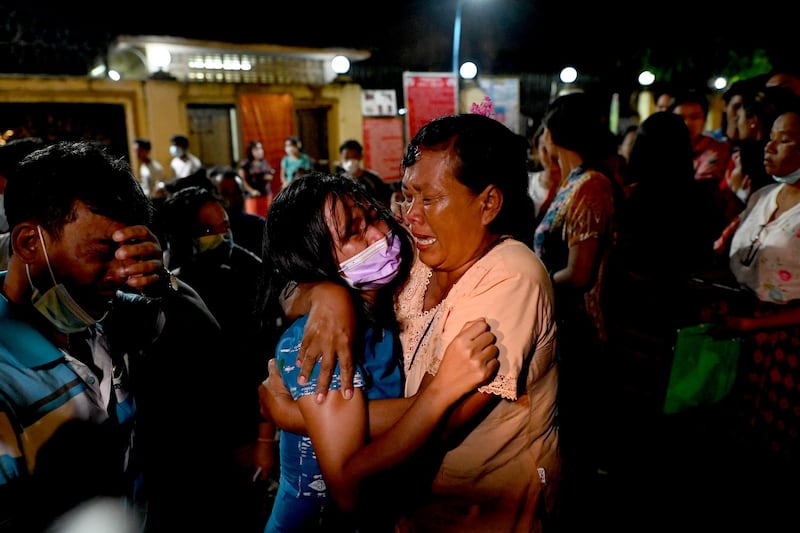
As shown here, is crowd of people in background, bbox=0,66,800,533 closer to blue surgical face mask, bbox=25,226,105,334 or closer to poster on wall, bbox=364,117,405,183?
blue surgical face mask, bbox=25,226,105,334

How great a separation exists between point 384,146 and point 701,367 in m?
10.8

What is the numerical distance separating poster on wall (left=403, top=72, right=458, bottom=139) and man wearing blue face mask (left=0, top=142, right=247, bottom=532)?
741 cm

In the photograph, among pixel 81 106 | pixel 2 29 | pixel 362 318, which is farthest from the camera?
pixel 81 106

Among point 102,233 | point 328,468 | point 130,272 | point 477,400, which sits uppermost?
point 102,233

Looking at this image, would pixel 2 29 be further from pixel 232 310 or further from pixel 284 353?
pixel 284 353

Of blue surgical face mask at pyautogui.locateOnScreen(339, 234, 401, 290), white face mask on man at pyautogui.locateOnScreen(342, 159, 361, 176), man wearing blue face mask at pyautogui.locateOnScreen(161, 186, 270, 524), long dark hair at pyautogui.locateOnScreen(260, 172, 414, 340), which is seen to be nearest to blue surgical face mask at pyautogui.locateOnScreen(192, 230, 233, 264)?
man wearing blue face mask at pyautogui.locateOnScreen(161, 186, 270, 524)

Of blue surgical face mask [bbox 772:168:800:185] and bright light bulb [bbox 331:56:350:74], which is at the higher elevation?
bright light bulb [bbox 331:56:350:74]

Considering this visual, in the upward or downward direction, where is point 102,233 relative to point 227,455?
upward

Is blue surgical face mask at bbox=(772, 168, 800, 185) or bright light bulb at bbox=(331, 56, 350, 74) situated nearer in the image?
blue surgical face mask at bbox=(772, 168, 800, 185)

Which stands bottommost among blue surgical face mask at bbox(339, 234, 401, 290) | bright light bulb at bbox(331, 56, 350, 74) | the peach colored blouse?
the peach colored blouse

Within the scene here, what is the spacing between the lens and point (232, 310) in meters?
4.05

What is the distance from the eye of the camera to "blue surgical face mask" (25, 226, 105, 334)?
177 centimetres

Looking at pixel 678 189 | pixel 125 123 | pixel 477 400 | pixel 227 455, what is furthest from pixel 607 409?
pixel 125 123

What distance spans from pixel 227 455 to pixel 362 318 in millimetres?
2842
